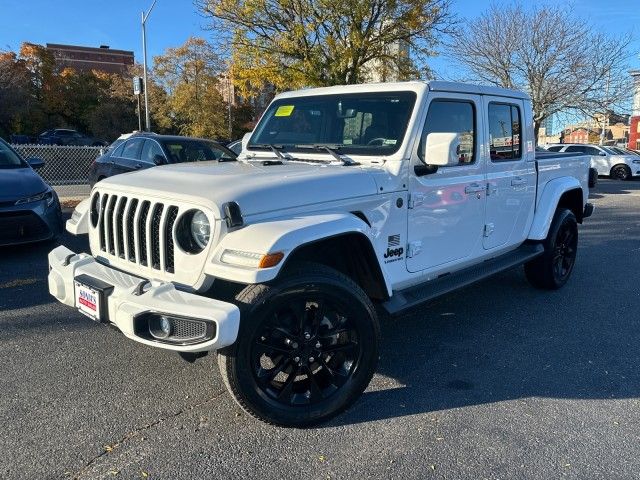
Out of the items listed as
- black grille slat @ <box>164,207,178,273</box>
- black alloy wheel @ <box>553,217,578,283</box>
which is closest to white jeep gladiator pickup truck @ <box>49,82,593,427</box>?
black grille slat @ <box>164,207,178,273</box>

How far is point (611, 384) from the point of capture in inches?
140

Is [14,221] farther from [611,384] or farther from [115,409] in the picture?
[611,384]

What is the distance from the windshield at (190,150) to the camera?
29.6 ft

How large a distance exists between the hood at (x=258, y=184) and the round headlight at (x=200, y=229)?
0.34 ft

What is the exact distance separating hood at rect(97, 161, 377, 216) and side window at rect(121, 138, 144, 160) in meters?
6.30

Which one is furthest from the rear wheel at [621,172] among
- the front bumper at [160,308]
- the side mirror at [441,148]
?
the front bumper at [160,308]

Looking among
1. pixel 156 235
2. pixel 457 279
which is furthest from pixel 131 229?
pixel 457 279

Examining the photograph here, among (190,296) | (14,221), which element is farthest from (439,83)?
(14,221)

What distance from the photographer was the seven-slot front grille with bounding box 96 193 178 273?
2920 millimetres

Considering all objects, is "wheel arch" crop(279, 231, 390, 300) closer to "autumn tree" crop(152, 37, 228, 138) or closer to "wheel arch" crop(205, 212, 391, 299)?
"wheel arch" crop(205, 212, 391, 299)

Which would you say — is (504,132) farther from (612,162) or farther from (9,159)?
(612,162)

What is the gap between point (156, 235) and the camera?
9.88ft

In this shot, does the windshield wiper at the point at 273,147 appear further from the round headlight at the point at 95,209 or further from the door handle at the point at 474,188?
the door handle at the point at 474,188

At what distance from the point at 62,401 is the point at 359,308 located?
187 centimetres
